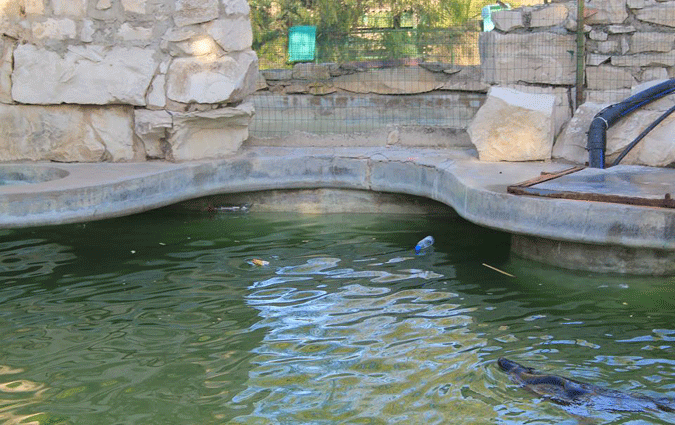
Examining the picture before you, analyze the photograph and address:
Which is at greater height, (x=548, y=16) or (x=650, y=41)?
(x=548, y=16)

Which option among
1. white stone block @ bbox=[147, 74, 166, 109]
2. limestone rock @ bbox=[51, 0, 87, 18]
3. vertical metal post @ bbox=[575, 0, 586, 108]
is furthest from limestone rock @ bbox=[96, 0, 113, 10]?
vertical metal post @ bbox=[575, 0, 586, 108]

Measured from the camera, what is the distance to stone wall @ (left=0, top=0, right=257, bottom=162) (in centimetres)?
864

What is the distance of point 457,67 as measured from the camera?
1332 cm

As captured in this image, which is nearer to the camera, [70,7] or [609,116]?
[609,116]

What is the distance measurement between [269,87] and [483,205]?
295 inches

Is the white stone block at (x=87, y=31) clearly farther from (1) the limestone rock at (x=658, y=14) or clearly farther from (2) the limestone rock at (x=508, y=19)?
(1) the limestone rock at (x=658, y=14)

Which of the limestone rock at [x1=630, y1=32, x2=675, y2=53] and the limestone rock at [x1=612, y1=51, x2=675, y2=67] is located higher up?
the limestone rock at [x1=630, y1=32, x2=675, y2=53]

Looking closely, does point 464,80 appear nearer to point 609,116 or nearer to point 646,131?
point 609,116

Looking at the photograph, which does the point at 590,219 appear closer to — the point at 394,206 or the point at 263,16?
the point at 394,206

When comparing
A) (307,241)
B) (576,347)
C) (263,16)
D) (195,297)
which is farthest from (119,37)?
(263,16)

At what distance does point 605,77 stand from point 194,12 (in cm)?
484

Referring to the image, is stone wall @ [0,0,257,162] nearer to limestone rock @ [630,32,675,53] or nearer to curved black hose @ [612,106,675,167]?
curved black hose @ [612,106,675,167]

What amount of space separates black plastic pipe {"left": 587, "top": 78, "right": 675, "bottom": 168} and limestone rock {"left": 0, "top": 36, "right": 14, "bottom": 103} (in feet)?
18.7

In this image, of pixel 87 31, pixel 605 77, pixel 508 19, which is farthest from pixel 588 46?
pixel 87 31
